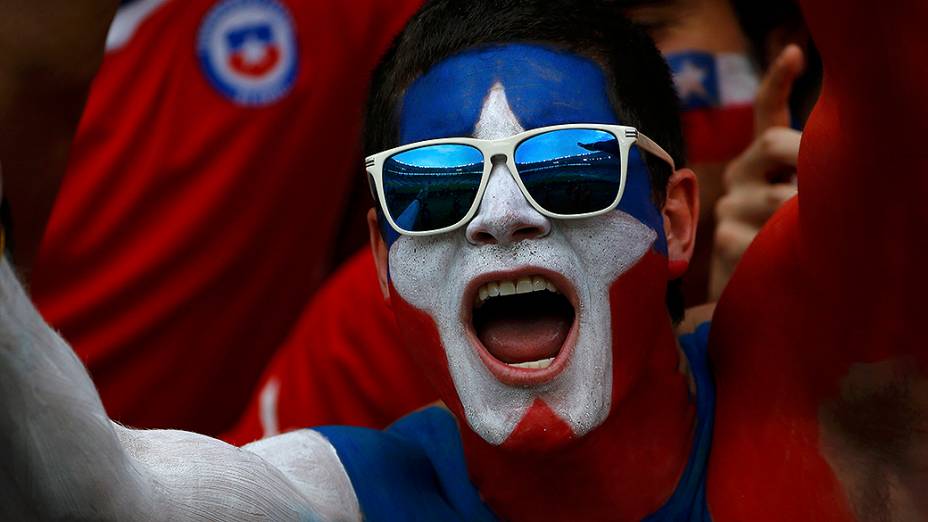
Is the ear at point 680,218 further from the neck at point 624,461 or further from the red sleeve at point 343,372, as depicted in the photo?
the red sleeve at point 343,372

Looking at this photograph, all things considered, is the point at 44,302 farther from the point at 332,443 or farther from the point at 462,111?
the point at 462,111

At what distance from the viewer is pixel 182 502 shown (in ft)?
4.73

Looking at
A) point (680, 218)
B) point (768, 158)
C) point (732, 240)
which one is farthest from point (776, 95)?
point (680, 218)

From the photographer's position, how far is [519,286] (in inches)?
63.5

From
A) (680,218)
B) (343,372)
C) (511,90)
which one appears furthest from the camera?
(343,372)

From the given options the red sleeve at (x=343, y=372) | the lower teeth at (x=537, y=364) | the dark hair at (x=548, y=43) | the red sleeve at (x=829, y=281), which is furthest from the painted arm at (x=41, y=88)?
the red sleeve at (x=829, y=281)

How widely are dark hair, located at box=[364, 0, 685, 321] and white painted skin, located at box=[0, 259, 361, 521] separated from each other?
1.42 feet

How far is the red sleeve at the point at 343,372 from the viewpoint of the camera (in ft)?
7.98

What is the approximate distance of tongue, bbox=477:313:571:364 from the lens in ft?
5.43

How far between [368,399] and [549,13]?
890 mm

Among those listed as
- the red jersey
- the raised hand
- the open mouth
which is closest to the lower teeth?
the open mouth

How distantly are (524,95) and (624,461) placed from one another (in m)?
0.41

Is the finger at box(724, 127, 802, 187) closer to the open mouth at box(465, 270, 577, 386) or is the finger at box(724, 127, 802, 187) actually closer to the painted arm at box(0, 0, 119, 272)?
the open mouth at box(465, 270, 577, 386)

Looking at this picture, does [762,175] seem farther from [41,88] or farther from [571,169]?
[41,88]
